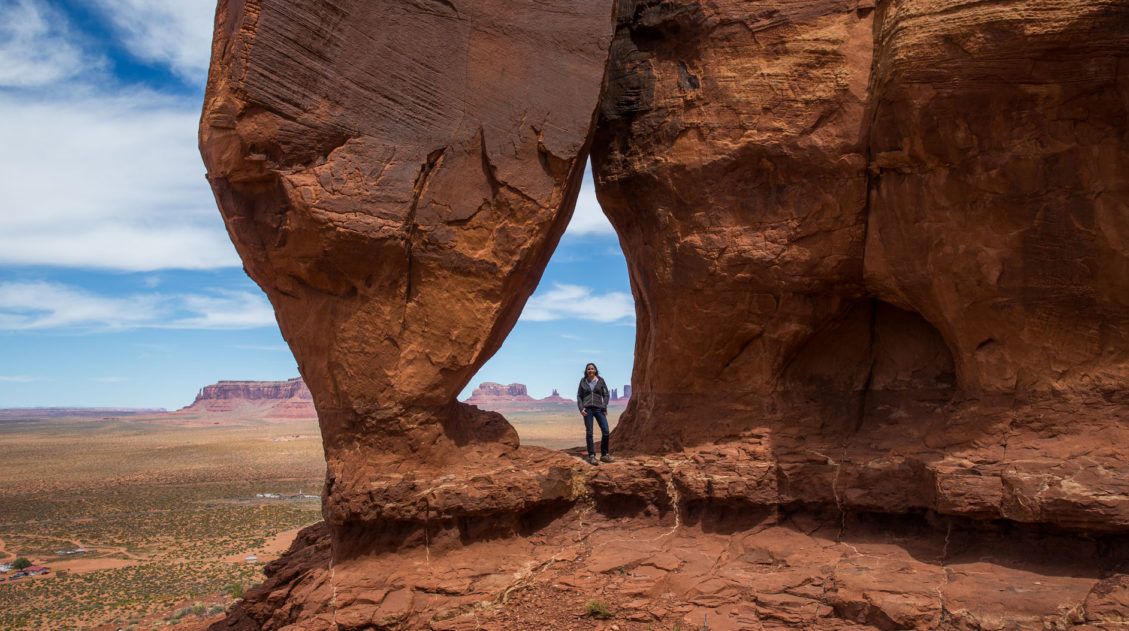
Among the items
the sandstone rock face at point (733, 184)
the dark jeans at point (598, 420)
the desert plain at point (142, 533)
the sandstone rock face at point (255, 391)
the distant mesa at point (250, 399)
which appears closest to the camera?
the sandstone rock face at point (733, 184)

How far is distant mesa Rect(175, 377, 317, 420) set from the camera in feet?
453

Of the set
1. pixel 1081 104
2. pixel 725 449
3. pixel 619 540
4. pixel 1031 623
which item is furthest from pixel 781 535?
pixel 1081 104

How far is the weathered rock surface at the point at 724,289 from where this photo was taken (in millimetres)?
7512

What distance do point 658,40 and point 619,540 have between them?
518 centimetres

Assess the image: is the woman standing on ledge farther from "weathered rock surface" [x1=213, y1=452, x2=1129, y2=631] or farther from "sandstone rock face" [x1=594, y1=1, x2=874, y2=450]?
"weathered rock surface" [x1=213, y1=452, x2=1129, y2=631]

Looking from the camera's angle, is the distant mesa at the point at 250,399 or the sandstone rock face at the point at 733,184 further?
the distant mesa at the point at 250,399

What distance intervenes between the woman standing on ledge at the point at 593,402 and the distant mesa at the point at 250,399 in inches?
5071

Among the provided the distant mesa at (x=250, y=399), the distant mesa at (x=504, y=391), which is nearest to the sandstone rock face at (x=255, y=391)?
the distant mesa at (x=250, y=399)

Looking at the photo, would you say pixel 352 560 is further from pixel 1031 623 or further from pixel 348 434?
pixel 1031 623

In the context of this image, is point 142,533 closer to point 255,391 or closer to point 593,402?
point 593,402

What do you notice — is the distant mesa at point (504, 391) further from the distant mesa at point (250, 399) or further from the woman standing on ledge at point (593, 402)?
the woman standing on ledge at point (593, 402)

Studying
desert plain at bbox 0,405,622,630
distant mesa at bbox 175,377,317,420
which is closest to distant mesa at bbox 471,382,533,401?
distant mesa at bbox 175,377,317,420

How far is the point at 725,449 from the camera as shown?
9062 mm

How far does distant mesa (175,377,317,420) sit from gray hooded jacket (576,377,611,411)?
129m
